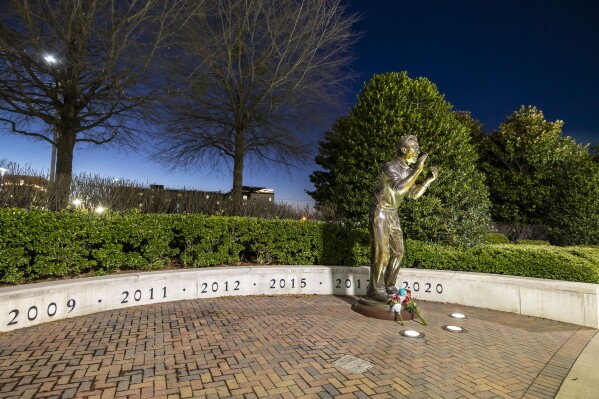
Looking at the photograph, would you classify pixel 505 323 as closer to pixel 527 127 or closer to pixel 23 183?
pixel 23 183

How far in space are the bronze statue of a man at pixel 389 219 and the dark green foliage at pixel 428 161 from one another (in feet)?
8.73

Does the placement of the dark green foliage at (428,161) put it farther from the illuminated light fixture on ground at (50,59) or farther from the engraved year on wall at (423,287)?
the illuminated light fixture on ground at (50,59)

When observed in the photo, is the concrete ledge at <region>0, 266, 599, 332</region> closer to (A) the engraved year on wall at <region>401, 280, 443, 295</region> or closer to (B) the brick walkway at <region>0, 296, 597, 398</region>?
(A) the engraved year on wall at <region>401, 280, 443, 295</region>

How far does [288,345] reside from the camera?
4309 mm

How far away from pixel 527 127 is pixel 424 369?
18993 millimetres

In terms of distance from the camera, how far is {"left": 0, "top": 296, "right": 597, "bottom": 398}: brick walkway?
3174mm

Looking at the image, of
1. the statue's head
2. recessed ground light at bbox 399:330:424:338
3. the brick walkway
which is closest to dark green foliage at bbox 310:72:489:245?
the statue's head

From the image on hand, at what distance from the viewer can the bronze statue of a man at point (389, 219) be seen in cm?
586

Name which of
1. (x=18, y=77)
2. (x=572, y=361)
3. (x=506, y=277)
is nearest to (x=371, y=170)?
(x=506, y=277)

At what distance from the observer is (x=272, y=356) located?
3918 mm

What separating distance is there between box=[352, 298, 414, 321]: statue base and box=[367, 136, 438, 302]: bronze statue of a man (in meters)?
0.13

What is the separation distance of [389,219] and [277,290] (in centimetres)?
303

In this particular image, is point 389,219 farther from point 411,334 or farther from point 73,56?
point 73,56

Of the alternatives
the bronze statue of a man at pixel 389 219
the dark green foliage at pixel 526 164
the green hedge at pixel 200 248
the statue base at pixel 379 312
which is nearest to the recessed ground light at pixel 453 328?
the statue base at pixel 379 312
